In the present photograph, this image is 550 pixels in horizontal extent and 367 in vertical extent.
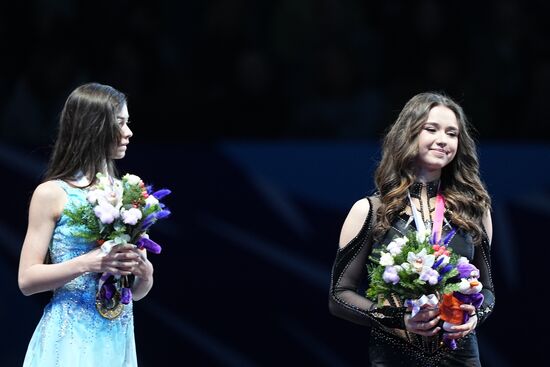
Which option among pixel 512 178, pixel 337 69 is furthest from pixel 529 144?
pixel 337 69

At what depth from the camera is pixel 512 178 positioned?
7.00 m

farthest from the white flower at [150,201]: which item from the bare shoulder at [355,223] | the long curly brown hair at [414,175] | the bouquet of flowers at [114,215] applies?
the long curly brown hair at [414,175]

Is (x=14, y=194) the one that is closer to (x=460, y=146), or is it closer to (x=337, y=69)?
(x=337, y=69)

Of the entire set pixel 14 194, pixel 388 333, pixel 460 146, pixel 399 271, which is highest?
pixel 460 146

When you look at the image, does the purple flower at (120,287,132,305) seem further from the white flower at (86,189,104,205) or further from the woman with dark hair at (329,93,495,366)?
the woman with dark hair at (329,93,495,366)

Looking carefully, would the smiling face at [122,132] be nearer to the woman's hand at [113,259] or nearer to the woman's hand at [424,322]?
the woman's hand at [113,259]

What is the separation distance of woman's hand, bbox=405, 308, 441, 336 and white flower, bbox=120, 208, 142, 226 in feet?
3.55

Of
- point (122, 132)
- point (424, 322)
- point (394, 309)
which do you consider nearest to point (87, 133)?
point (122, 132)

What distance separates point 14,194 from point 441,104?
10.1 feet

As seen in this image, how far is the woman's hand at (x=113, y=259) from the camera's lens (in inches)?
175

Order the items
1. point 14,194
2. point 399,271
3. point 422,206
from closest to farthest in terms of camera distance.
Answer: point 399,271 < point 422,206 < point 14,194

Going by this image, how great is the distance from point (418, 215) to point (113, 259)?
123cm

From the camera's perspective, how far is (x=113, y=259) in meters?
4.45

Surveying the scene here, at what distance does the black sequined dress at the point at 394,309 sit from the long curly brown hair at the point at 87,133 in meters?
1.05
